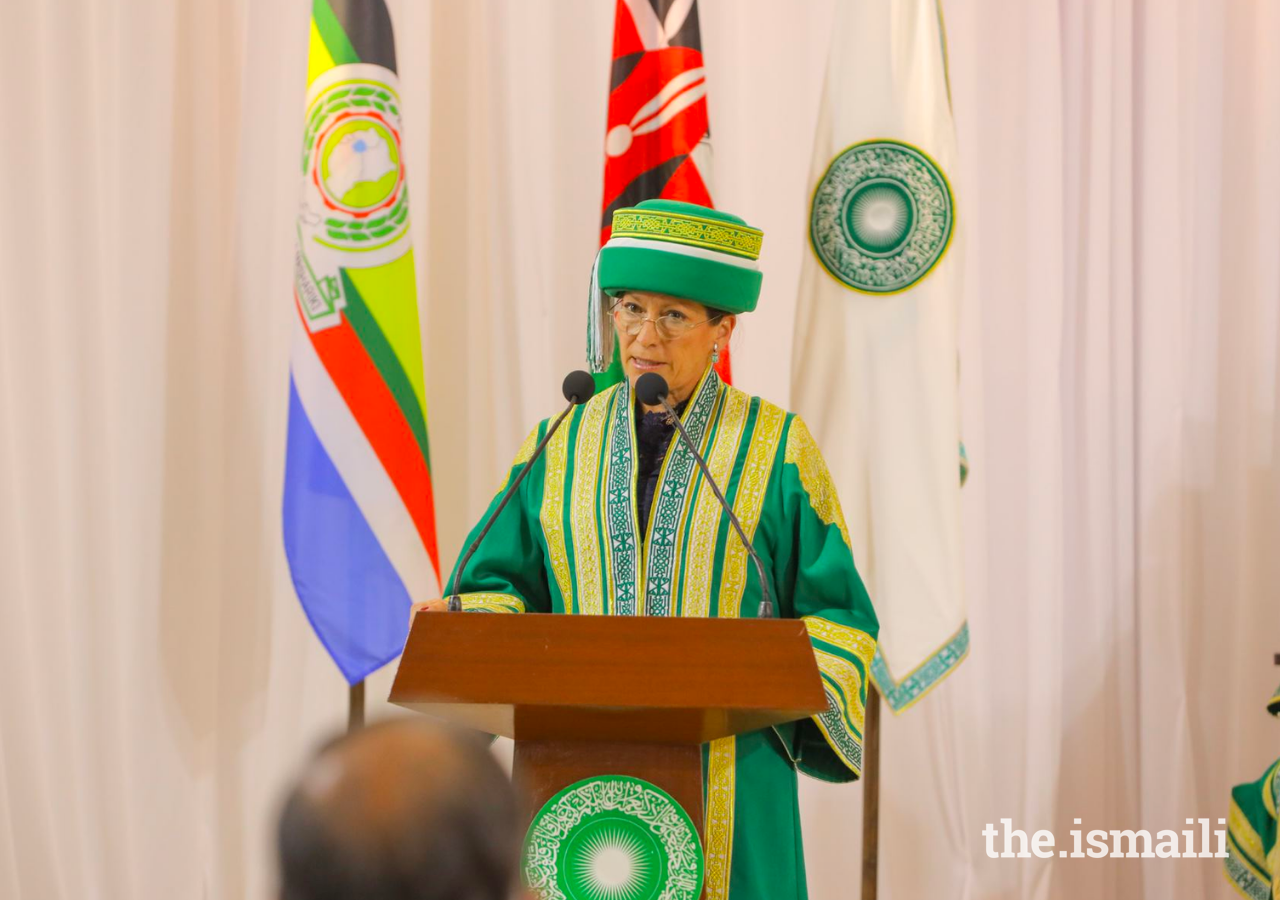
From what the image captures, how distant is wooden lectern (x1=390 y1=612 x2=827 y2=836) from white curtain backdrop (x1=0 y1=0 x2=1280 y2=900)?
4.12ft

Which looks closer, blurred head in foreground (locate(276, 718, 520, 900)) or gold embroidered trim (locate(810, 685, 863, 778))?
blurred head in foreground (locate(276, 718, 520, 900))

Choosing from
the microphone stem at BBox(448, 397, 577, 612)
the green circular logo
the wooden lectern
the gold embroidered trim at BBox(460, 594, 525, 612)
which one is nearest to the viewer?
the wooden lectern

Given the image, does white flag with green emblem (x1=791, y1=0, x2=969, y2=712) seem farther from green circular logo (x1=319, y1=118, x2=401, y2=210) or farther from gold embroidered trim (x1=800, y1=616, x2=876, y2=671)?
gold embroidered trim (x1=800, y1=616, x2=876, y2=671)

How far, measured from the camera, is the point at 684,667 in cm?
163

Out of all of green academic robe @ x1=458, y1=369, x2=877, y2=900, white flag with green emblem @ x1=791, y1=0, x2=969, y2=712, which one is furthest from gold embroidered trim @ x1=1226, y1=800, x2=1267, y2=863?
green academic robe @ x1=458, y1=369, x2=877, y2=900

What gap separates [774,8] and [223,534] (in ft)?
7.52

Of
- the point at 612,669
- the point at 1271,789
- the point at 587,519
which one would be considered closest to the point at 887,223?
the point at 587,519

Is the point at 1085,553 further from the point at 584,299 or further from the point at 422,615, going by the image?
the point at 422,615

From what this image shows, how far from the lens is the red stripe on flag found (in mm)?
3209

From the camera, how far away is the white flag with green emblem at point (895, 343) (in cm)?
347

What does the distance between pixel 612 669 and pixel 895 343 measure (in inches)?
79.9

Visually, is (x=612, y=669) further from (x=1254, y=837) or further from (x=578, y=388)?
(x=1254, y=837)

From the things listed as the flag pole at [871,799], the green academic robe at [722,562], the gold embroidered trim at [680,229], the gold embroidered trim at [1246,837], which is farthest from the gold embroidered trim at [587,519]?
the gold embroidered trim at [1246,837]

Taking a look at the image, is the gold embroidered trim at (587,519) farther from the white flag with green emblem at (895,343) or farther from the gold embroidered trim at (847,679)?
the white flag with green emblem at (895,343)
